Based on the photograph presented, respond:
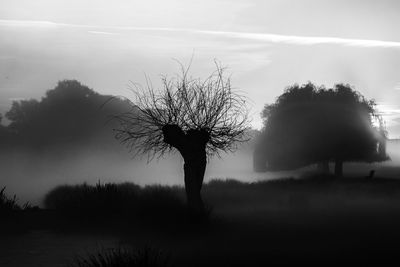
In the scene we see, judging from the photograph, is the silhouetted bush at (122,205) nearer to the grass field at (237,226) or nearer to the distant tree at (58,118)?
the grass field at (237,226)

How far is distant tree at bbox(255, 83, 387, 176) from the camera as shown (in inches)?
2178

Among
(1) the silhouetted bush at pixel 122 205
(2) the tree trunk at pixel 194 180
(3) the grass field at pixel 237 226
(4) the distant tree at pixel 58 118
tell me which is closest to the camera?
(3) the grass field at pixel 237 226

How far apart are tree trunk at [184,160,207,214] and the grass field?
727 mm

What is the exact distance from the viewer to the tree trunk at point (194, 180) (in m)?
26.7

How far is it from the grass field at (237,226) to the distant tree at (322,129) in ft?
61.5

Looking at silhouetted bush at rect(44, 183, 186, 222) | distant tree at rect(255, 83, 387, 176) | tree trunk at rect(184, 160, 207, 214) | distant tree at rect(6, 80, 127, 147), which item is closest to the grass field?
silhouetted bush at rect(44, 183, 186, 222)

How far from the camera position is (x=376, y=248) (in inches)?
777

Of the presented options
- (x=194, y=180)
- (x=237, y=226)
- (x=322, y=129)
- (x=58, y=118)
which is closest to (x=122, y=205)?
(x=194, y=180)

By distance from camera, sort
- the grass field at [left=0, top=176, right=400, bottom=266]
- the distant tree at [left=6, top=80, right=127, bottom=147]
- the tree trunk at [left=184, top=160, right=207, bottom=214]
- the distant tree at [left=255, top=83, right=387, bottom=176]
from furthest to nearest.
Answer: the distant tree at [left=6, top=80, right=127, bottom=147] < the distant tree at [left=255, top=83, right=387, bottom=176] < the tree trunk at [left=184, top=160, right=207, bottom=214] < the grass field at [left=0, top=176, right=400, bottom=266]

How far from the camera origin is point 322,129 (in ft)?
182

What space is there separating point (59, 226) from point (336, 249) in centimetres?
1199

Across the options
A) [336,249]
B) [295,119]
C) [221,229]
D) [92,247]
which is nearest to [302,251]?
[336,249]

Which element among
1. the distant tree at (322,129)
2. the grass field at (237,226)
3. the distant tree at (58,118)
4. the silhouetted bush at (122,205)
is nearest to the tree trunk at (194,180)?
the silhouetted bush at (122,205)

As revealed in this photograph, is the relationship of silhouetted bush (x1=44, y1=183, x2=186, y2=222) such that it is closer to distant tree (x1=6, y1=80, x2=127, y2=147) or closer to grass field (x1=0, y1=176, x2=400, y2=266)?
grass field (x1=0, y1=176, x2=400, y2=266)
